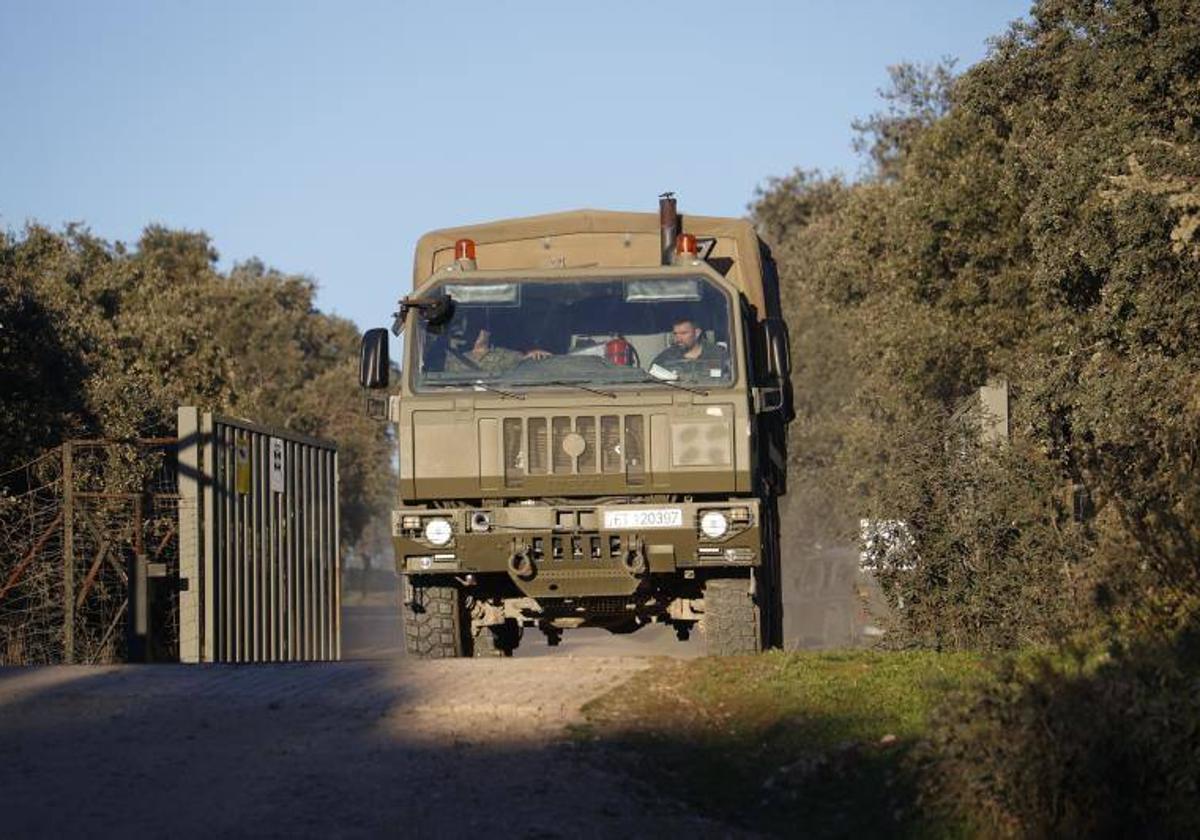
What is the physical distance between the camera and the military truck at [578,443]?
43.5ft

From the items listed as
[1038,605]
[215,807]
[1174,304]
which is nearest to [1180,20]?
[1174,304]

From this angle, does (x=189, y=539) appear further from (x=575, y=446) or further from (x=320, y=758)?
(x=320, y=758)

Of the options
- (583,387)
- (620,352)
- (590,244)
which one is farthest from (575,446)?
(590,244)

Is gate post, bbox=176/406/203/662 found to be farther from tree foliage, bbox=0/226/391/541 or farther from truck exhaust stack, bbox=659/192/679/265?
tree foliage, bbox=0/226/391/541

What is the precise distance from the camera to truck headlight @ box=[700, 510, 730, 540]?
43.2ft

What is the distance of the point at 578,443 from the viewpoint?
43.8ft

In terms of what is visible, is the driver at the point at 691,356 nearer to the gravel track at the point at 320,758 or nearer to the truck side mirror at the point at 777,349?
the truck side mirror at the point at 777,349

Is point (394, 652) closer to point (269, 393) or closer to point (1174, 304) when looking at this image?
point (269, 393)

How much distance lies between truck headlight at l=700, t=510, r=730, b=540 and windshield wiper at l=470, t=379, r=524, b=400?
1565mm

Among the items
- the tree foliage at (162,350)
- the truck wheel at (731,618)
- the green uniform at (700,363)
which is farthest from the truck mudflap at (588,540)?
the tree foliage at (162,350)

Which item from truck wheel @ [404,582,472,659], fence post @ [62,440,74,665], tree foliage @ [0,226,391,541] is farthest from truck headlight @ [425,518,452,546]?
tree foliage @ [0,226,391,541]

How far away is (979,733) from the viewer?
760 centimetres

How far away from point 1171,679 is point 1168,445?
3.68 m

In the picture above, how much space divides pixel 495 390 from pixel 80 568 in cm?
744
